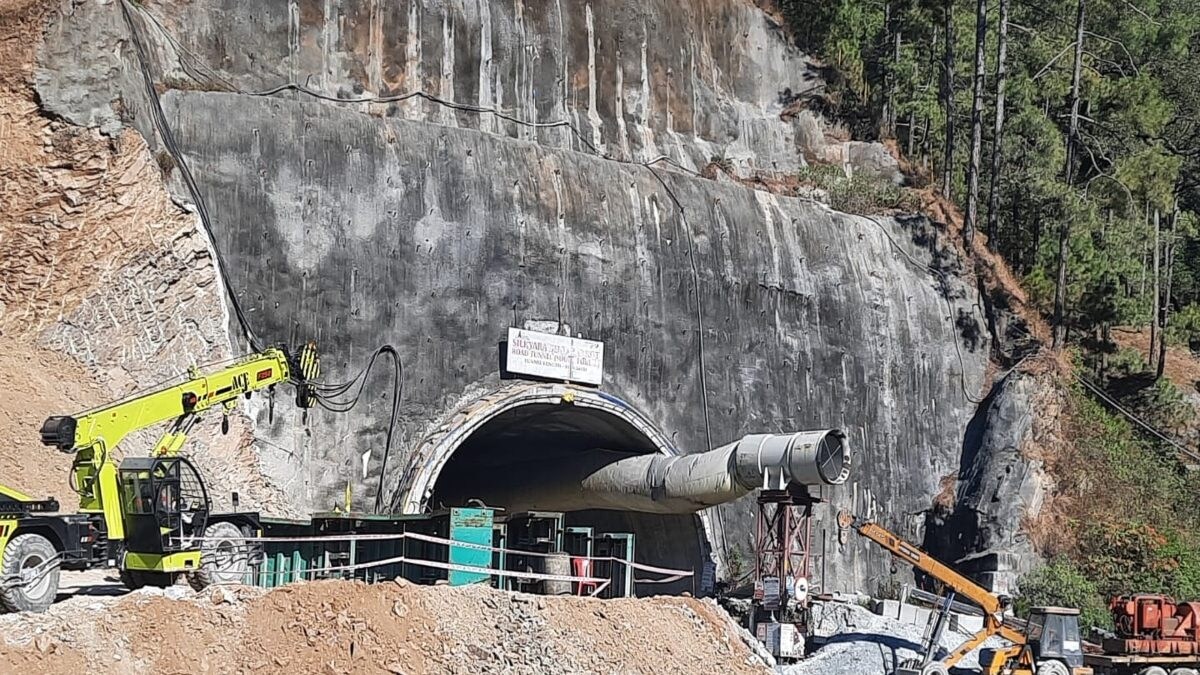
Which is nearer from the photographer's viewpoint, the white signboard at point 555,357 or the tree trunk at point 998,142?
the white signboard at point 555,357

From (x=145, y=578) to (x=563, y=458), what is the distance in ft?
46.8

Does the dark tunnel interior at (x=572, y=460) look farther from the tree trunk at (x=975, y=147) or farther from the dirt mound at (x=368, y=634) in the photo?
the tree trunk at (x=975, y=147)

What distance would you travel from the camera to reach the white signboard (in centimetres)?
2677

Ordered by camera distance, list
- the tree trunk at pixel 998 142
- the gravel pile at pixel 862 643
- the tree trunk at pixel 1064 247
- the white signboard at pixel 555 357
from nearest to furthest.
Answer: the gravel pile at pixel 862 643
the white signboard at pixel 555 357
the tree trunk at pixel 1064 247
the tree trunk at pixel 998 142

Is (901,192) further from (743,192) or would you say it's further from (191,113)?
(191,113)

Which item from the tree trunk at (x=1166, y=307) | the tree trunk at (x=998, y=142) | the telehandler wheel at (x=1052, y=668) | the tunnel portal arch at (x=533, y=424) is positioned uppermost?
the tree trunk at (x=998, y=142)

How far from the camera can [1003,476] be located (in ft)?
103

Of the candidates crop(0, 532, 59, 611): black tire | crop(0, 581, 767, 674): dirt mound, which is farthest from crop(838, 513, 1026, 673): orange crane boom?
crop(0, 532, 59, 611): black tire

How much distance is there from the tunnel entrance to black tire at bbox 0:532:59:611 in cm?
852

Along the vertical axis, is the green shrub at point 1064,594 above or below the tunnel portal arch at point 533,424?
below

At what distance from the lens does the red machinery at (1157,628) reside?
24016mm

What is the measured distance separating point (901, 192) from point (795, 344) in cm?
728

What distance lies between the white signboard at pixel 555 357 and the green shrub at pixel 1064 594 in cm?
1024

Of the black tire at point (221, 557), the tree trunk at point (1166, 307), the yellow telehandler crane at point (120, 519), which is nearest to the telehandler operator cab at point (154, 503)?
the yellow telehandler crane at point (120, 519)
